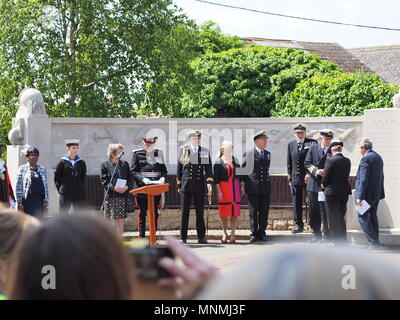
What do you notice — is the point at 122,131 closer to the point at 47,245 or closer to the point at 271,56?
the point at 47,245

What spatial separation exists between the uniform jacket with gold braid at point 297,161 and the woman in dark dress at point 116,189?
313cm

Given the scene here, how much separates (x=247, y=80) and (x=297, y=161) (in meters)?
23.4

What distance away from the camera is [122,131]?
16344 millimetres

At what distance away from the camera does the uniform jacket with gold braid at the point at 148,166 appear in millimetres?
13461

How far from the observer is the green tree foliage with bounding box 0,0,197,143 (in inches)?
846

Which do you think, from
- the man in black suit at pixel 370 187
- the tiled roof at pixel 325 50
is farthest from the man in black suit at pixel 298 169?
the tiled roof at pixel 325 50

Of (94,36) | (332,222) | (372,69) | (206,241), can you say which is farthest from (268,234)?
(372,69)

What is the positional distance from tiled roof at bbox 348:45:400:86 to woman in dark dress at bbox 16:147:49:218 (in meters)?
51.0

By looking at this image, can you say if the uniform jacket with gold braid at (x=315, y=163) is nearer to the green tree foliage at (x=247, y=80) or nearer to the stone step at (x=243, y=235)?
the stone step at (x=243, y=235)

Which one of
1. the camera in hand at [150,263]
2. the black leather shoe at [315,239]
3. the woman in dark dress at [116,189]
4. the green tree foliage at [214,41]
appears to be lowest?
the black leather shoe at [315,239]

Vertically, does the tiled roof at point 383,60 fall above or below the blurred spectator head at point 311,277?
above

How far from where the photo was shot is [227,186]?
46.7 ft

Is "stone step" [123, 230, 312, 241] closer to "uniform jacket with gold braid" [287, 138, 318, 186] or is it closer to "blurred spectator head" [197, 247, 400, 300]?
"uniform jacket with gold braid" [287, 138, 318, 186]
